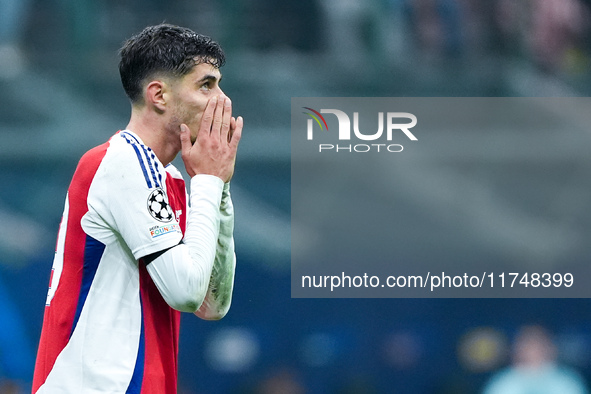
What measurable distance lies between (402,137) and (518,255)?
0.97m

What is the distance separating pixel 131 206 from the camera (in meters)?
1.61

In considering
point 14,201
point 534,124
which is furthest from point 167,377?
point 534,124

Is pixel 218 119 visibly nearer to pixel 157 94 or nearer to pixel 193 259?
pixel 157 94

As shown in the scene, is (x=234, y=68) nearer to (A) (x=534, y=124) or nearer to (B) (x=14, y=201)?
(B) (x=14, y=201)

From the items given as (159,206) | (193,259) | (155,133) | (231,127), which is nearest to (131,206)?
(159,206)

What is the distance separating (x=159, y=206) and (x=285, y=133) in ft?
8.61

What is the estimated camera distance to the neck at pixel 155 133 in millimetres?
1835

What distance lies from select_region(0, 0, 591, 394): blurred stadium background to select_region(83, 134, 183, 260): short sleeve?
2.55 m

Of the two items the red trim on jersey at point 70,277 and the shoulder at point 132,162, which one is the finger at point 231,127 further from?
the red trim on jersey at point 70,277

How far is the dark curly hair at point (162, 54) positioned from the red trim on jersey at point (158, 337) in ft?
0.89

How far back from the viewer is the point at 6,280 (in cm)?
418

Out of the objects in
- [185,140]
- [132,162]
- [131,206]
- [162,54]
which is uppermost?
[162,54]

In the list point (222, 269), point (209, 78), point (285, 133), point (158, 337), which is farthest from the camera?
point (285, 133)

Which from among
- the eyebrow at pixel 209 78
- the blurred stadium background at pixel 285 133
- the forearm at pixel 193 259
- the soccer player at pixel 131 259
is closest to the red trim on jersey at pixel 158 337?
the soccer player at pixel 131 259
